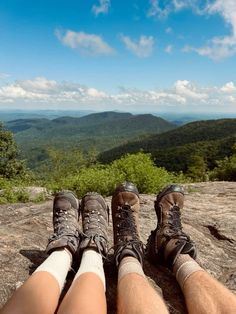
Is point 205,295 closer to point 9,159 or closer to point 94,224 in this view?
point 94,224

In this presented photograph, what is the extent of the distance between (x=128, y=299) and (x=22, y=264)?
5.65 feet

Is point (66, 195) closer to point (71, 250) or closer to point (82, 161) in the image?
point (71, 250)

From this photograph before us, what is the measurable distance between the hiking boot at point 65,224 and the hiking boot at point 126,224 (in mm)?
496

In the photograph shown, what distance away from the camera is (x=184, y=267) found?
11.1ft

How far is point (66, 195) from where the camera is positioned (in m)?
4.70

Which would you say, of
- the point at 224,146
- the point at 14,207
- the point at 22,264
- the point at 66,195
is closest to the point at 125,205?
the point at 66,195

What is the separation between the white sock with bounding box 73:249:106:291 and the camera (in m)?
3.05

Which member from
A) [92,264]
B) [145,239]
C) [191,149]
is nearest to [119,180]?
[145,239]

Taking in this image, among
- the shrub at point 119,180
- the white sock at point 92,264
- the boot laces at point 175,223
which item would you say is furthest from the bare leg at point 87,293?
the shrub at point 119,180

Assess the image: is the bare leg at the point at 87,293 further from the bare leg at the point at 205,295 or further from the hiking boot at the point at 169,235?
the hiking boot at the point at 169,235

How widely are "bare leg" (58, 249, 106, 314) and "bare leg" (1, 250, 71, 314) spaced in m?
0.12

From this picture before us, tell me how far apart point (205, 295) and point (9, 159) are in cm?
4841

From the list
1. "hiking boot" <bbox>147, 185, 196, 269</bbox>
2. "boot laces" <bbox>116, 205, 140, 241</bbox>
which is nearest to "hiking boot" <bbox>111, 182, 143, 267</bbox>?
"boot laces" <bbox>116, 205, 140, 241</bbox>

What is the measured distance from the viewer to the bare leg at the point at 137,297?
7.93 feet
